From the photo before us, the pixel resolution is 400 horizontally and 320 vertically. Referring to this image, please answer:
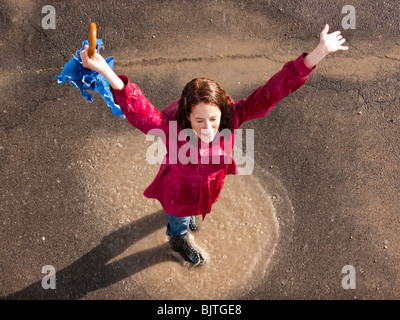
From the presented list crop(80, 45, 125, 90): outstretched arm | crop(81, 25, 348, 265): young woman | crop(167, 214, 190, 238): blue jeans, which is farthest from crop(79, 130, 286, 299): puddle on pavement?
crop(80, 45, 125, 90): outstretched arm

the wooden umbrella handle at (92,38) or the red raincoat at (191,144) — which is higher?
the wooden umbrella handle at (92,38)

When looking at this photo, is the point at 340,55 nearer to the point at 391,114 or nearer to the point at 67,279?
the point at 391,114

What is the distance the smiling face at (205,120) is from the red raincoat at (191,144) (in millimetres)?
131

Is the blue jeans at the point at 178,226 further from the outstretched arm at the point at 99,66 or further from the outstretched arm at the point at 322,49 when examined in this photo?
the outstretched arm at the point at 322,49

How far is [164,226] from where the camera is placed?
12.7 feet

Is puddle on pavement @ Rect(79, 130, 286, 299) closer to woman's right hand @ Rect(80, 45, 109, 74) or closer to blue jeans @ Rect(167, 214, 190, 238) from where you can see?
blue jeans @ Rect(167, 214, 190, 238)

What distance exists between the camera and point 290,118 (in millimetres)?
4215

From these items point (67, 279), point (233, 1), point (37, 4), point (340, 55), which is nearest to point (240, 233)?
point (67, 279)

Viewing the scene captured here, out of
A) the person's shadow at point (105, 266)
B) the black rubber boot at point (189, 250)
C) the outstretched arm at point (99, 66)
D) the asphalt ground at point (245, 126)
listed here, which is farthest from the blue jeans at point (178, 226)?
the outstretched arm at point (99, 66)

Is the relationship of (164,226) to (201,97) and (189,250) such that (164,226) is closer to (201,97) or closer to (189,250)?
(189,250)

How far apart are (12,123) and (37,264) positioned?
1.46m

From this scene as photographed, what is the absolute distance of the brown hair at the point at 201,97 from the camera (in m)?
2.26

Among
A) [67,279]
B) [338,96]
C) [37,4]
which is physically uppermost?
[37,4]

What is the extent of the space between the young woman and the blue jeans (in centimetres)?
22
